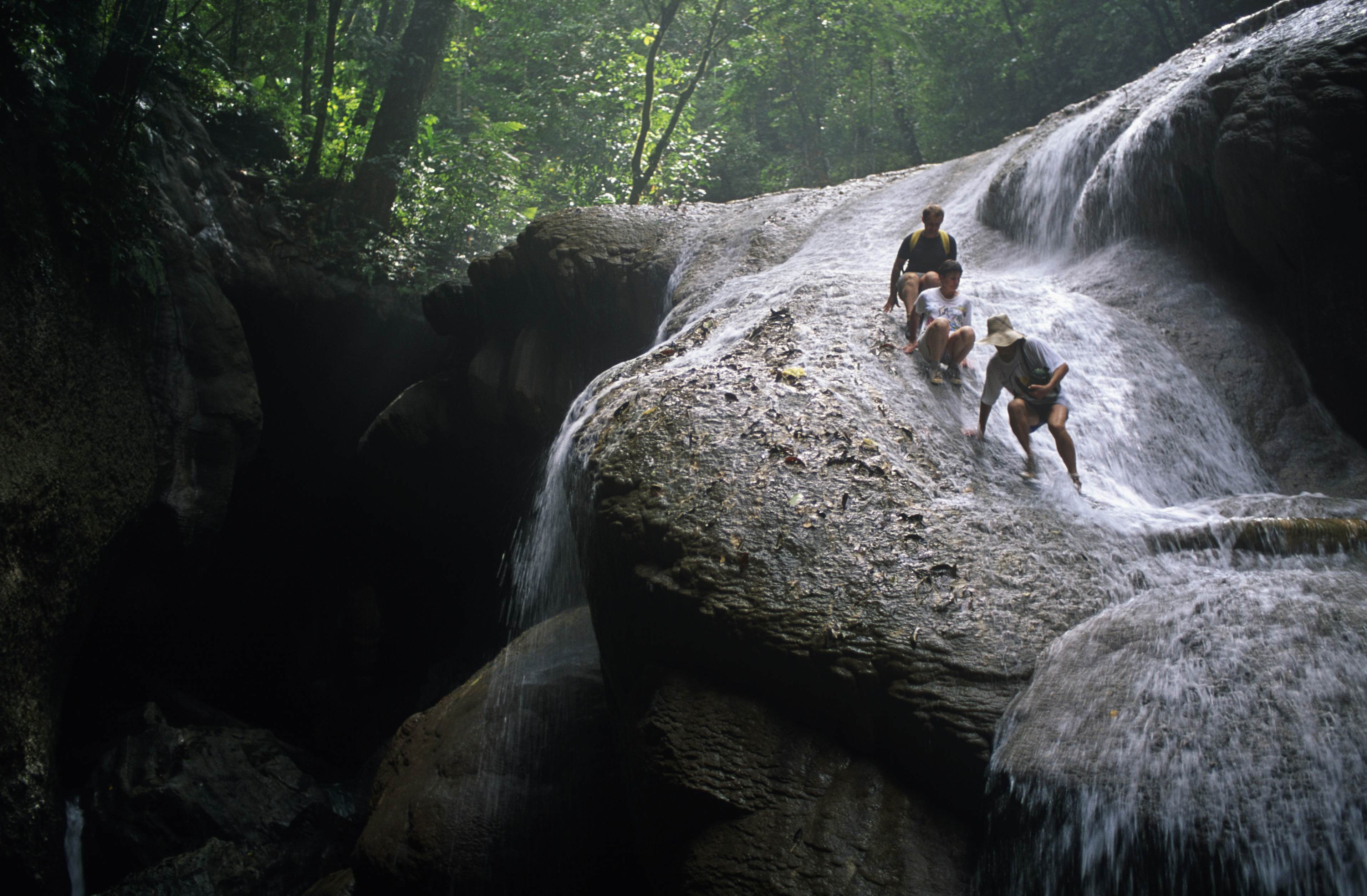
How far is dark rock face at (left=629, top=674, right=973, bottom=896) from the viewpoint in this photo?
3.24 m

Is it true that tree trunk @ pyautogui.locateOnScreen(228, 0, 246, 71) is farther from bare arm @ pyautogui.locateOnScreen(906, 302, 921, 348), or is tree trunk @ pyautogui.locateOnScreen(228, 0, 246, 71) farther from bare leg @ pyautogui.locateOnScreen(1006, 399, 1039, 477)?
bare leg @ pyautogui.locateOnScreen(1006, 399, 1039, 477)

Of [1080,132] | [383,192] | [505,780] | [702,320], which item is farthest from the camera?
[383,192]

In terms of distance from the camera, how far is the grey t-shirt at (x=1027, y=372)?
16.1ft

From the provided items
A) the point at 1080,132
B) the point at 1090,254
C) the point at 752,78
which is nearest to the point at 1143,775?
the point at 1090,254

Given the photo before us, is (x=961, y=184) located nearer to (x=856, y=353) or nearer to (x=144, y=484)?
(x=856, y=353)

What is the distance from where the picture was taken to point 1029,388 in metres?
4.92

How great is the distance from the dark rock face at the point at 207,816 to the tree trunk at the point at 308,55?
9.98 m

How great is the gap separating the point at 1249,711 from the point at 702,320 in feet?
15.7

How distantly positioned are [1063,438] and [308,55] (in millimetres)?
13696

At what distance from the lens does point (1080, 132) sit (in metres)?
8.52

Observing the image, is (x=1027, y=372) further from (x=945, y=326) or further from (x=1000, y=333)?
(x=945, y=326)

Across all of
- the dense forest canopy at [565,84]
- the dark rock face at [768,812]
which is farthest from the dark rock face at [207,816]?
the dense forest canopy at [565,84]

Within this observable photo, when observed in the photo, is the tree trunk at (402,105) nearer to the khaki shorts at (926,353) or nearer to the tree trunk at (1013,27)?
the khaki shorts at (926,353)

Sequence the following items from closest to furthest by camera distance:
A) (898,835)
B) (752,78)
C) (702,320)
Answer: (898,835) → (702,320) → (752,78)
